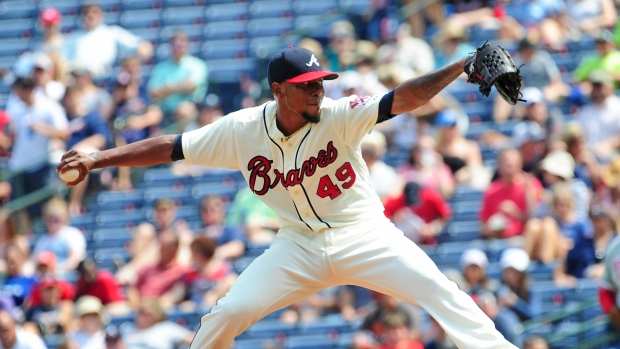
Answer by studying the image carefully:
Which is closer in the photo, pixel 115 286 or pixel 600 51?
pixel 115 286

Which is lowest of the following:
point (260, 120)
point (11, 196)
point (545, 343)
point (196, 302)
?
point (545, 343)

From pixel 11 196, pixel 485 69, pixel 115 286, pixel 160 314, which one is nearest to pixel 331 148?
pixel 485 69

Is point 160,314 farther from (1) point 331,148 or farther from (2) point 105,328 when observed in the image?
(1) point 331,148

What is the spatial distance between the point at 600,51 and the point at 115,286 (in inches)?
199

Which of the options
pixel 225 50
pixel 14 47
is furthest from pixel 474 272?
pixel 14 47

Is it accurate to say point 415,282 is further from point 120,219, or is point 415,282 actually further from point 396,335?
point 120,219

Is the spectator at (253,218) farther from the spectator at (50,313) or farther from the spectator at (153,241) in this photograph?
the spectator at (50,313)

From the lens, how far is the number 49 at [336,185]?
6.48 m

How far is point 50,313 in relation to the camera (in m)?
10.7

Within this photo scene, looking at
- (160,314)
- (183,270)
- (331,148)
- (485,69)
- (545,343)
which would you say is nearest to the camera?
(485,69)

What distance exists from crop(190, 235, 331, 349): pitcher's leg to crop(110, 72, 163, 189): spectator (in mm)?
6638

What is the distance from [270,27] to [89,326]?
18.4 ft

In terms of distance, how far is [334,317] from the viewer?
1009cm

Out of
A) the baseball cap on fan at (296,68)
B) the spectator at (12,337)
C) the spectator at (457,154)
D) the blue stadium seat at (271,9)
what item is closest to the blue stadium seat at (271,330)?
the spectator at (12,337)
